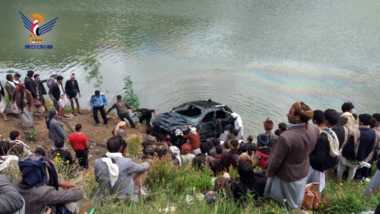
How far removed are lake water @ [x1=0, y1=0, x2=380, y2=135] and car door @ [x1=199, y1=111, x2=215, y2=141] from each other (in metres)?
2.42

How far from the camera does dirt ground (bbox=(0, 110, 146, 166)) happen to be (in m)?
9.12

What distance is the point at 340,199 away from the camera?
492 cm

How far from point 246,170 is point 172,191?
1368 mm

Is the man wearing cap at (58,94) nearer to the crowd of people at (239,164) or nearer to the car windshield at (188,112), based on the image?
the crowd of people at (239,164)

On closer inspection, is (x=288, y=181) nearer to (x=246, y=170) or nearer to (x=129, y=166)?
(x=246, y=170)

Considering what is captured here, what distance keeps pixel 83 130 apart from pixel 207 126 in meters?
4.52

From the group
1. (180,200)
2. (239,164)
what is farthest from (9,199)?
(239,164)

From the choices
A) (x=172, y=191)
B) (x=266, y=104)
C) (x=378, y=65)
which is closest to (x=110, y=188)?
(x=172, y=191)

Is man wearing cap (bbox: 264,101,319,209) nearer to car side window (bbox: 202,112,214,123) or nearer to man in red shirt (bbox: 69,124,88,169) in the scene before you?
man in red shirt (bbox: 69,124,88,169)

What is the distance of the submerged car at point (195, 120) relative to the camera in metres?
9.96

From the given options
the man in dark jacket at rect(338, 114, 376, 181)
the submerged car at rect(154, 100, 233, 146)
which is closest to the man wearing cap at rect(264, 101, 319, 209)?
the man in dark jacket at rect(338, 114, 376, 181)

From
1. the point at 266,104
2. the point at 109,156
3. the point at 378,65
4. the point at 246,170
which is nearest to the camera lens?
the point at 109,156

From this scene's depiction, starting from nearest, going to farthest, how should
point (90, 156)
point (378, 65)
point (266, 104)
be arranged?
point (90, 156) < point (266, 104) < point (378, 65)

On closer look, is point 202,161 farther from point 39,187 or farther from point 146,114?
point 146,114
